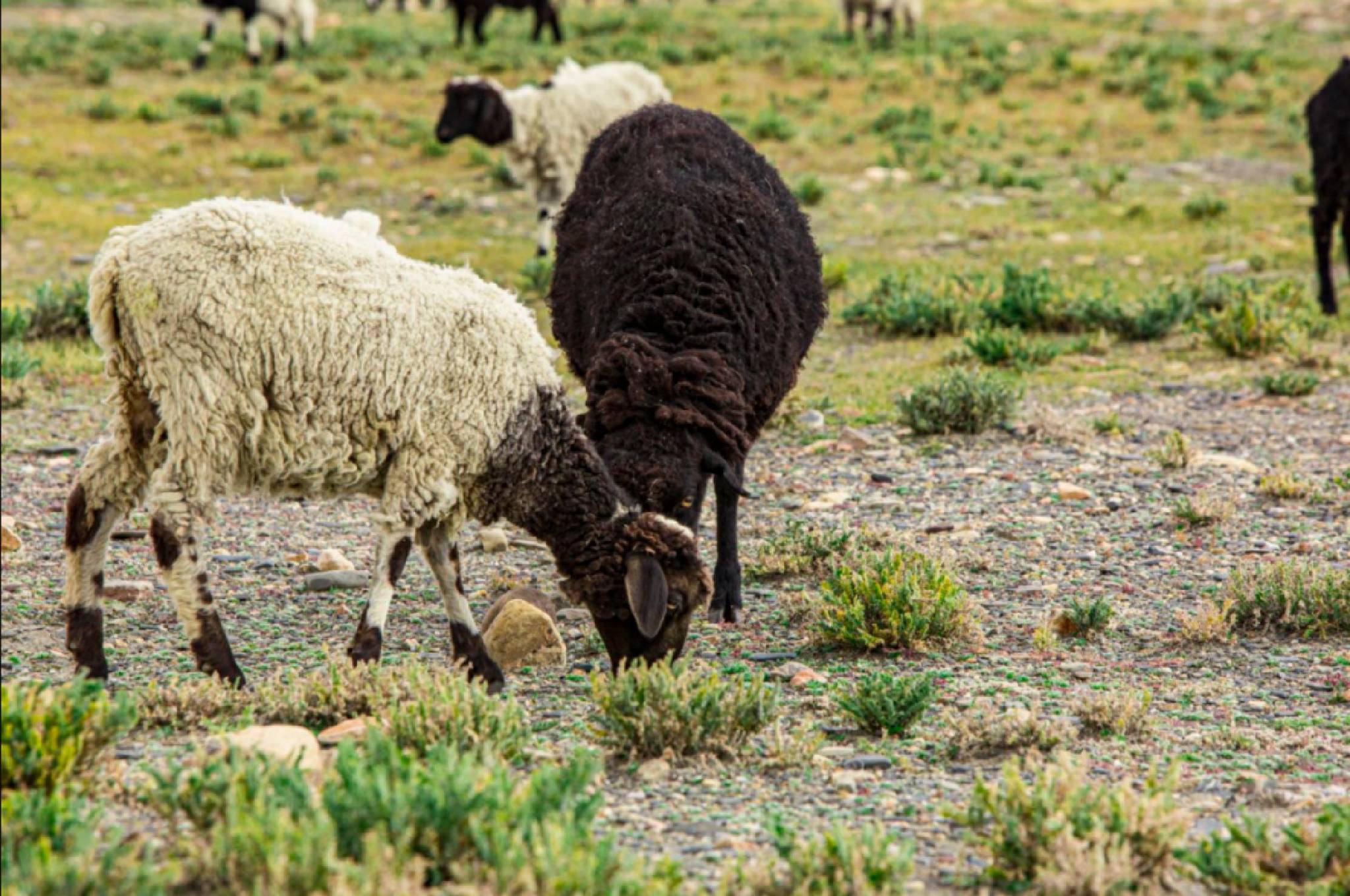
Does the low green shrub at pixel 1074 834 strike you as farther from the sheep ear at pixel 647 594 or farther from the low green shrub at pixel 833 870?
the sheep ear at pixel 647 594

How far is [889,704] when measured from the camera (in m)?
5.77

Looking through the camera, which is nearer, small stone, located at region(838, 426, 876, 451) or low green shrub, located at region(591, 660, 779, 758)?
low green shrub, located at region(591, 660, 779, 758)

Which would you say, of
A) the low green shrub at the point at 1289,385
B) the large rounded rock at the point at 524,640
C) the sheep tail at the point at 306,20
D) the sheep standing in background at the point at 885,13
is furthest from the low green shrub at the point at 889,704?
the sheep standing in background at the point at 885,13

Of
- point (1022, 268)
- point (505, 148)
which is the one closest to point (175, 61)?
point (505, 148)

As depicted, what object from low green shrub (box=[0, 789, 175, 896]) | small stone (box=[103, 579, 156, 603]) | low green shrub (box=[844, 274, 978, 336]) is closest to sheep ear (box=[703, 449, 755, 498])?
small stone (box=[103, 579, 156, 603])

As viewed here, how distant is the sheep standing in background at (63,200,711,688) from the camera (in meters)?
6.05

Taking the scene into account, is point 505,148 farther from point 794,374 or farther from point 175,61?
point 175,61

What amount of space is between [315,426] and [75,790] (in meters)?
2.02

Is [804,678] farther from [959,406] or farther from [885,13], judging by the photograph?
[885,13]

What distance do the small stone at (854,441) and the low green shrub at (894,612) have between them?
11.8 feet

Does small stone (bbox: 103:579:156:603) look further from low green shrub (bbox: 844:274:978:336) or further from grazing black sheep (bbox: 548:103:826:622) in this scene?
low green shrub (bbox: 844:274:978:336)

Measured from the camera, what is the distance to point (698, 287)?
7535 mm

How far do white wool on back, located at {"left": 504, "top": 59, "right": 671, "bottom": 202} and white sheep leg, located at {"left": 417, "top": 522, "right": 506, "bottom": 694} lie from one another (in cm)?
1102

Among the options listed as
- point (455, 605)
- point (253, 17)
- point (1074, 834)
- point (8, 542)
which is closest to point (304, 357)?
point (455, 605)
